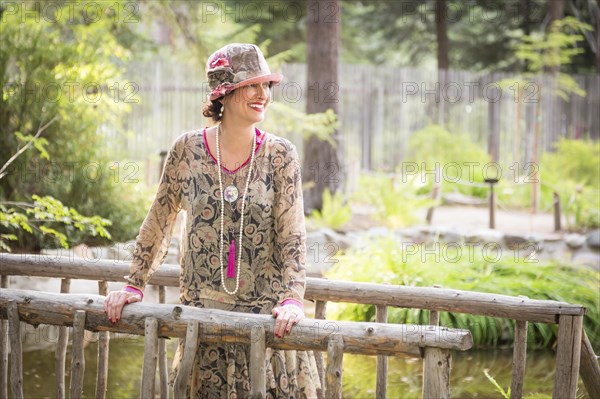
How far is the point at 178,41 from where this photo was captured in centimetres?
1128

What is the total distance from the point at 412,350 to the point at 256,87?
114 cm

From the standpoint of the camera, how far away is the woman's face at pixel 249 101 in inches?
123

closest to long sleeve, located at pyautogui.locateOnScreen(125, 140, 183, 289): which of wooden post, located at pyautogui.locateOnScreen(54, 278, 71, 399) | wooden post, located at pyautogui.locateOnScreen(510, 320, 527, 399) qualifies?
wooden post, located at pyautogui.locateOnScreen(54, 278, 71, 399)

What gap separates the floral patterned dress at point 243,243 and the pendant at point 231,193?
17 millimetres

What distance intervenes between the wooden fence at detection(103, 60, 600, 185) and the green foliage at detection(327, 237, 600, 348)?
15.7ft

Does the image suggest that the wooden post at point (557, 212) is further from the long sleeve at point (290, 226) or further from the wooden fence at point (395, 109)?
the long sleeve at point (290, 226)

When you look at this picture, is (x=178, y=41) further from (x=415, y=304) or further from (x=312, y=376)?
(x=312, y=376)

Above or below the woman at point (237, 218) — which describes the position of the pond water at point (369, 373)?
below

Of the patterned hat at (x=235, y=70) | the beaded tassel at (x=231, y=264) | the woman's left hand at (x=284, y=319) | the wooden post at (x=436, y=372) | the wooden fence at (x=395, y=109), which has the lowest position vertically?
the wooden post at (x=436, y=372)

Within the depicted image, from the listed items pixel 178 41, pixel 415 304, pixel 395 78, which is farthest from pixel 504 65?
pixel 415 304

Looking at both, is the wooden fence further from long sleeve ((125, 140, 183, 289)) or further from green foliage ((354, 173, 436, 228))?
long sleeve ((125, 140, 183, 289))

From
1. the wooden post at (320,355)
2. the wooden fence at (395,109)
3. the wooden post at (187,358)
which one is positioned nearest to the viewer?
the wooden post at (187,358)

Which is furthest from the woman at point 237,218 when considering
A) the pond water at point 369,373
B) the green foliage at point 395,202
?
the green foliage at point 395,202

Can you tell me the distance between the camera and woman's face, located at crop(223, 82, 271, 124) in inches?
123
